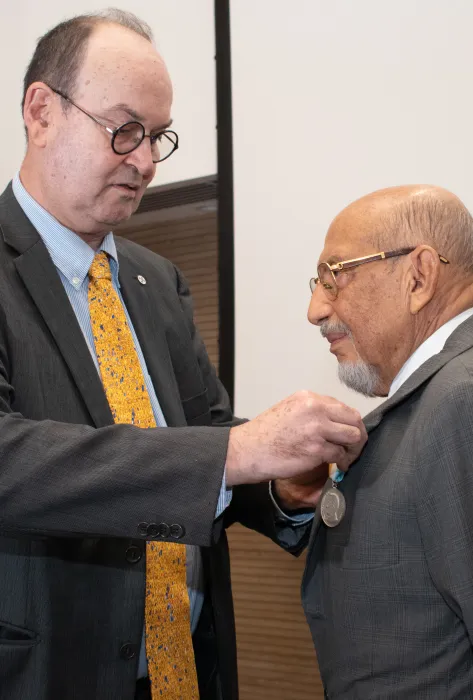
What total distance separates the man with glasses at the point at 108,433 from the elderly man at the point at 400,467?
0.39 feet

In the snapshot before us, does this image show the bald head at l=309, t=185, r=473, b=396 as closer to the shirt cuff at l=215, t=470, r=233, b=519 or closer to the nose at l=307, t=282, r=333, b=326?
the nose at l=307, t=282, r=333, b=326

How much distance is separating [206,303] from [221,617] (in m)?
1.72

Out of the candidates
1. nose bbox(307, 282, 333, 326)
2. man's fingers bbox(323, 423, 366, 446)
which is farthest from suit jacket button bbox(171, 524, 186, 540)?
nose bbox(307, 282, 333, 326)

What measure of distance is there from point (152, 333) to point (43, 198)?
37 centimetres

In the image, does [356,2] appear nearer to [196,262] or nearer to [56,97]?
[196,262]

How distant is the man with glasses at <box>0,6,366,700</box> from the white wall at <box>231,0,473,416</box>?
90 centimetres

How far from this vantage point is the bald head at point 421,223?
171cm

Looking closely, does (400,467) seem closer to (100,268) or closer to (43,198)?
(100,268)

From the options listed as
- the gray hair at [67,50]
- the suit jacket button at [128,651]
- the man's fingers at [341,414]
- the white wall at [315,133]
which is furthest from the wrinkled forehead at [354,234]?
the white wall at [315,133]

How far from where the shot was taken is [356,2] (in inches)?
116

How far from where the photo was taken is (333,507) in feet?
5.20

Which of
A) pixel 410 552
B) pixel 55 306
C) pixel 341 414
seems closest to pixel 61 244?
pixel 55 306

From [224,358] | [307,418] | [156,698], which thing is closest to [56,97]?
[307,418]

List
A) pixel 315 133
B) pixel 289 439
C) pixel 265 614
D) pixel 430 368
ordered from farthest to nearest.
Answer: pixel 265 614
pixel 315 133
pixel 430 368
pixel 289 439
